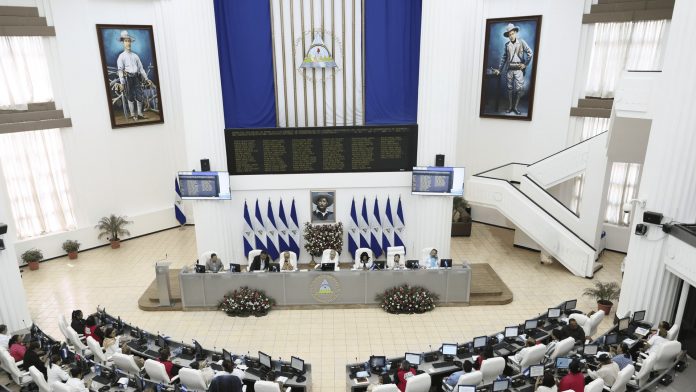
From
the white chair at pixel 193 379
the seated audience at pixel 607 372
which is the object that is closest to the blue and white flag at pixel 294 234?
the white chair at pixel 193 379

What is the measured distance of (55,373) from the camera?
849cm

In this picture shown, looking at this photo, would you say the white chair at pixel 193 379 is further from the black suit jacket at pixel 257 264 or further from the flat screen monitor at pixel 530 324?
the flat screen monitor at pixel 530 324

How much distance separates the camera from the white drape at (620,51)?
47.4 feet

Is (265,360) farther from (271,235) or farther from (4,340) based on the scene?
(271,235)

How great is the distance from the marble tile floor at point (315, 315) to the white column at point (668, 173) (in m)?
1.72

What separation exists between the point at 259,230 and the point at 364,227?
3.29 metres

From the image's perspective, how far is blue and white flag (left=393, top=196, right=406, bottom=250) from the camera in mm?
15047

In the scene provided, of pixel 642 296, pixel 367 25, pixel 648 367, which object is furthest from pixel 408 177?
pixel 648 367

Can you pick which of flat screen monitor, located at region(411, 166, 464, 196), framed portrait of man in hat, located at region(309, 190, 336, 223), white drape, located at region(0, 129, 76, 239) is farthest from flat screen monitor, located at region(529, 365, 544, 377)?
white drape, located at region(0, 129, 76, 239)

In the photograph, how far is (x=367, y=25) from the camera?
13859mm

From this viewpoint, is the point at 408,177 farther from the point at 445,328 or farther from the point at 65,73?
the point at 65,73

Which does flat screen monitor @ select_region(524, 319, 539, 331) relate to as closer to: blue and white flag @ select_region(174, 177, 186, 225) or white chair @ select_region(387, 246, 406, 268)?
white chair @ select_region(387, 246, 406, 268)

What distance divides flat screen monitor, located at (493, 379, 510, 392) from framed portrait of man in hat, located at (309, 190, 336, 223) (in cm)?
805

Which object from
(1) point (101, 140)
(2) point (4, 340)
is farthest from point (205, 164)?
(2) point (4, 340)
